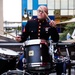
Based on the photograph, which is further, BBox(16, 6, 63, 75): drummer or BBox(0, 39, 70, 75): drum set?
BBox(16, 6, 63, 75): drummer

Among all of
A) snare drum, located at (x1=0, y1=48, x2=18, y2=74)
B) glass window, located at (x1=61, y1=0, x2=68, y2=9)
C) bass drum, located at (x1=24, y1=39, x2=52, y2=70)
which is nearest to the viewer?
bass drum, located at (x1=24, y1=39, x2=52, y2=70)

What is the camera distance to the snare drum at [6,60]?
523 cm

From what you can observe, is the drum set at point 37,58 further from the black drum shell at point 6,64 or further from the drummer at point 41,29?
the black drum shell at point 6,64

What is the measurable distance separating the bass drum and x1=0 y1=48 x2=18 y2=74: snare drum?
1.55 feet

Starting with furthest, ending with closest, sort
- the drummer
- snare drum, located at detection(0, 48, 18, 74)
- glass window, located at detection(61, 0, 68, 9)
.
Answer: glass window, located at detection(61, 0, 68, 9) < snare drum, located at detection(0, 48, 18, 74) < the drummer

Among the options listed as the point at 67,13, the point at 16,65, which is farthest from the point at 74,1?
the point at 16,65

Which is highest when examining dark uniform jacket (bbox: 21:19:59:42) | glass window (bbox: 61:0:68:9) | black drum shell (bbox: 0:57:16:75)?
glass window (bbox: 61:0:68:9)

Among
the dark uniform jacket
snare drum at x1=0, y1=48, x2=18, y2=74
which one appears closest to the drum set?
the dark uniform jacket

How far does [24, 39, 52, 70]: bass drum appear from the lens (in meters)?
4.84

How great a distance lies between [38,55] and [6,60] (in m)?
0.68

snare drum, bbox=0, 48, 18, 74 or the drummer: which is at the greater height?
the drummer

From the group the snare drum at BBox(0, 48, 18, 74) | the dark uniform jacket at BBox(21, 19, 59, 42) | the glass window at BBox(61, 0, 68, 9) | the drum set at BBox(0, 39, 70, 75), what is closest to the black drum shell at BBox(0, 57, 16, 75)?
the snare drum at BBox(0, 48, 18, 74)

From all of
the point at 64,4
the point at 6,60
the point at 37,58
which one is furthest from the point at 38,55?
the point at 64,4

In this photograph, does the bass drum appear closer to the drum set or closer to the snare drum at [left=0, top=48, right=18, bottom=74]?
the drum set
